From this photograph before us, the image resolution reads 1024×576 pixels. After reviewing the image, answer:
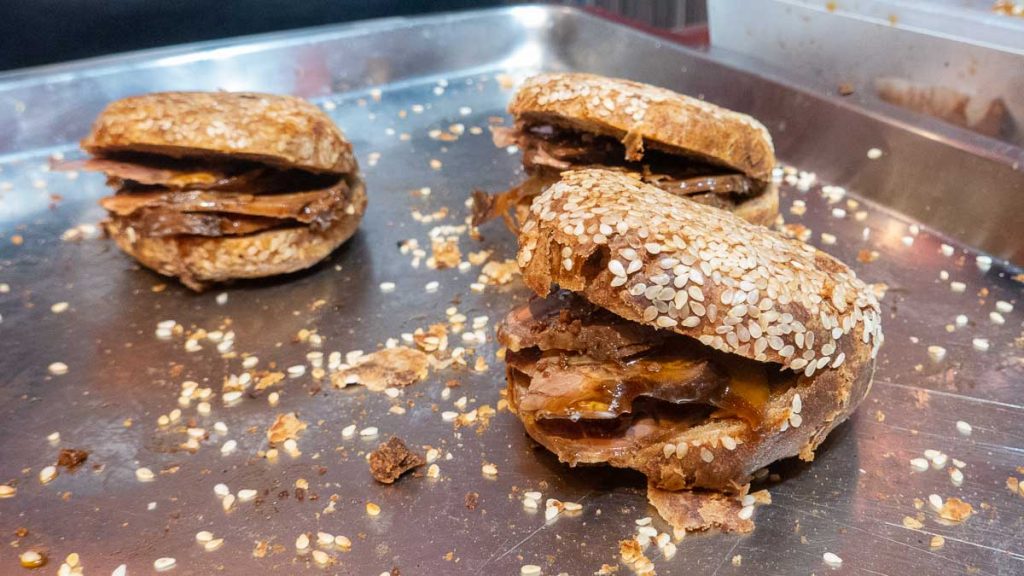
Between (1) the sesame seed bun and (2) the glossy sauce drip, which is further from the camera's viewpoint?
(2) the glossy sauce drip

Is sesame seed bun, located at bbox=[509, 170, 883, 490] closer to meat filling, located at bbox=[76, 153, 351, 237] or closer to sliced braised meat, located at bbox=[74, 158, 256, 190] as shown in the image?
meat filling, located at bbox=[76, 153, 351, 237]

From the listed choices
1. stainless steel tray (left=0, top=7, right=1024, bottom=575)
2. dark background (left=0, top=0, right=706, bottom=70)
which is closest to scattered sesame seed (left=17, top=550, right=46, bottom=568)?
stainless steel tray (left=0, top=7, right=1024, bottom=575)

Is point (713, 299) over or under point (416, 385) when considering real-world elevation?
over

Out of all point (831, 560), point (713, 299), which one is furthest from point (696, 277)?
point (831, 560)

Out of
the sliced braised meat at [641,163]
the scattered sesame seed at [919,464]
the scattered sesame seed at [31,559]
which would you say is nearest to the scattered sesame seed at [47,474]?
the scattered sesame seed at [31,559]

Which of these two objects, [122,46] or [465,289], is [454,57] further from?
[465,289]

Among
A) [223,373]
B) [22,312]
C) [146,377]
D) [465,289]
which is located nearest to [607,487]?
[465,289]

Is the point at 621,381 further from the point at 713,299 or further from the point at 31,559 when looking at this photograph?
the point at 31,559
